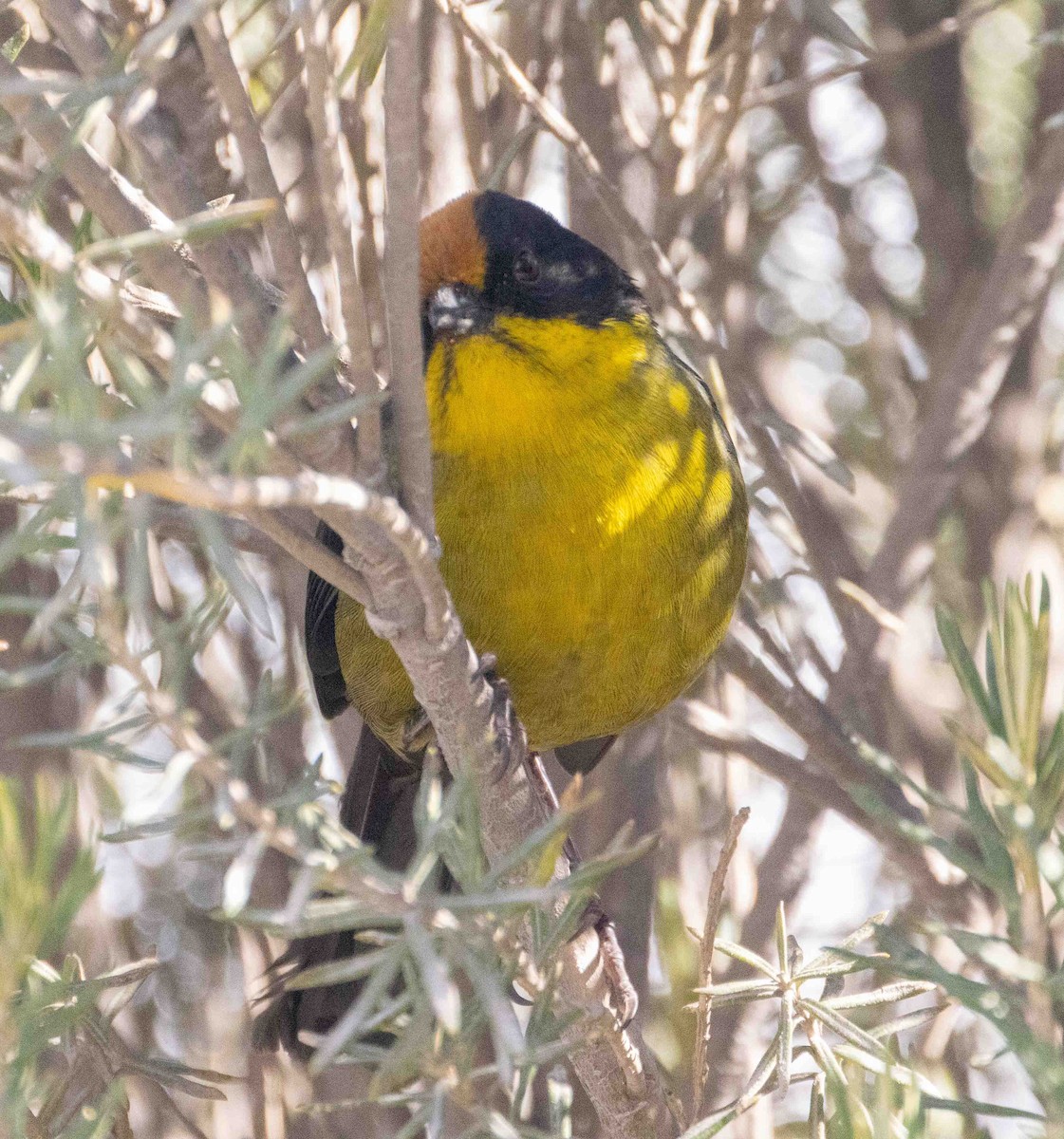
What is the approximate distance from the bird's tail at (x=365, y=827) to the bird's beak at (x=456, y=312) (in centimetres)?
77

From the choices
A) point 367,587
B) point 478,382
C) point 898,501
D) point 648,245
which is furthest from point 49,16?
point 898,501

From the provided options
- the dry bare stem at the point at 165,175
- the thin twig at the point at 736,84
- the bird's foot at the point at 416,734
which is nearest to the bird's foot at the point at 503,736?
the bird's foot at the point at 416,734

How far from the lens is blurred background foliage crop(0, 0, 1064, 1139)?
3.30ft

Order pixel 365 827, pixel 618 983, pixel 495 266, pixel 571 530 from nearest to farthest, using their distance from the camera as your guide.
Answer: pixel 571 530
pixel 618 983
pixel 495 266
pixel 365 827

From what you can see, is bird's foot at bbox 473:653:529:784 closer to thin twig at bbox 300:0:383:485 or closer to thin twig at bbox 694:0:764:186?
thin twig at bbox 300:0:383:485

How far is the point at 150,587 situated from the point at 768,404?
46.5 inches

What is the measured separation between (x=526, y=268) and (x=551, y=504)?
0.49 metres

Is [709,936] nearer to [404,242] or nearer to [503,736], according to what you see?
[503,736]

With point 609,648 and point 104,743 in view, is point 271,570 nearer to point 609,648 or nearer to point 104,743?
point 609,648

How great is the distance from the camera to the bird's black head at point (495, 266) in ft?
7.70

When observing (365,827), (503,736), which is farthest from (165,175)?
(365,827)

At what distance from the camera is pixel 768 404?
9.02ft

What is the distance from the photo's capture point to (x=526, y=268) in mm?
2400

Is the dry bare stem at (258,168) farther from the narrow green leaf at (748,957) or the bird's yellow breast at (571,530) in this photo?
the bird's yellow breast at (571,530)
